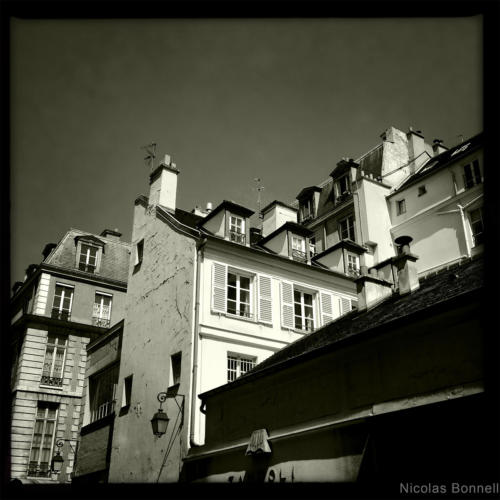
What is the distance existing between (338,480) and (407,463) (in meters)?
1.53

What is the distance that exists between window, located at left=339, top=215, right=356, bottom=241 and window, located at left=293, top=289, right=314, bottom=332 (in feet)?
30.0

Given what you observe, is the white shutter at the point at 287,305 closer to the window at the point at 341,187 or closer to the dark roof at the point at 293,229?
the dark roof at the point at 293,229

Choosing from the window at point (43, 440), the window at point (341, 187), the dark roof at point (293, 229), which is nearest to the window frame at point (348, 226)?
the window at point (341, 187)

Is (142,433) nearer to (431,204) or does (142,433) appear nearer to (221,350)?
(221,350)

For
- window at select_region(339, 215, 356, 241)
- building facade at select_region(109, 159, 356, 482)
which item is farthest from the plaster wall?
window at select_region(339, 215, 356, 241)

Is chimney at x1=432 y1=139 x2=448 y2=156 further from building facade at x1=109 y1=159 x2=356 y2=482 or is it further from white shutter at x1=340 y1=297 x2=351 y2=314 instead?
white shutter at x1=340 y1=297 x2=351 y2=314

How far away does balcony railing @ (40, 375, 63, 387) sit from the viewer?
82.6 ft

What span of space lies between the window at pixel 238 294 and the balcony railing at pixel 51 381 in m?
13.6

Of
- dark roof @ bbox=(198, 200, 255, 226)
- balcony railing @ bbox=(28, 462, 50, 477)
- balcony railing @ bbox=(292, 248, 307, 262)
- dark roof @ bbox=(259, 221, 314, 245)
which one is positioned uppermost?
dark roof @ bbox=(198, 200, 255, 226)

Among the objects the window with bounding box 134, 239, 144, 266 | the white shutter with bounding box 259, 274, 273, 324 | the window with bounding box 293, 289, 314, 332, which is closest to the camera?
the white shutter with bounding box 259, 274, 273, 324

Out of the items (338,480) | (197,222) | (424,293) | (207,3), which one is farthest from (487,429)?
(197,222)

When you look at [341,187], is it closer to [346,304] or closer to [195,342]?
[346,304]

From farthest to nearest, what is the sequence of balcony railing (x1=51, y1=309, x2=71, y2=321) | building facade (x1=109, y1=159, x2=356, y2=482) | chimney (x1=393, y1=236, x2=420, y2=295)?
balcony railing (x1=51, y1=309, x2=71, y2=321) < building facade (x1=109, y1=159, x2=356, y2=482) < chimney (x1=393, y1=236, x2=420, y2=295)

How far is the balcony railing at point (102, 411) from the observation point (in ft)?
60.6
